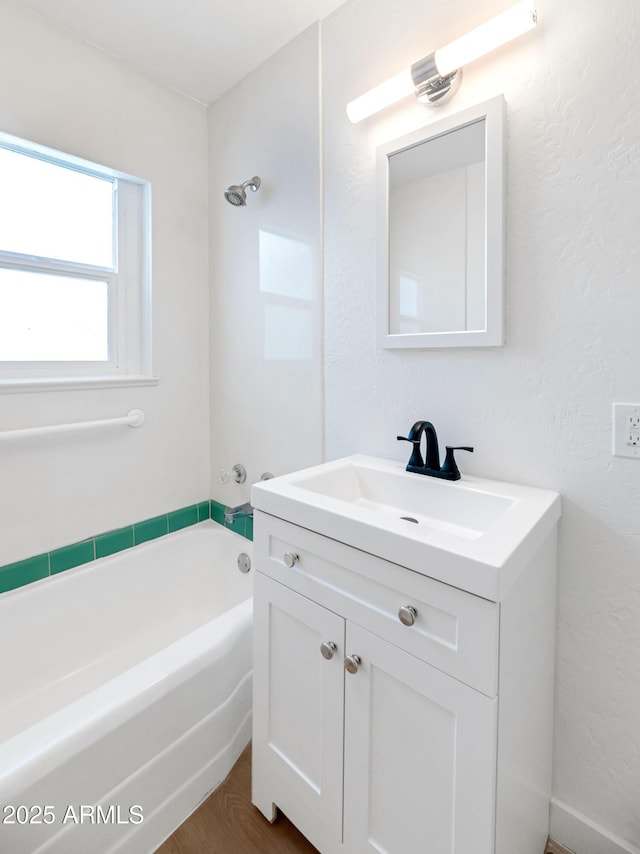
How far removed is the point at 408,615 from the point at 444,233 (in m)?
1.04

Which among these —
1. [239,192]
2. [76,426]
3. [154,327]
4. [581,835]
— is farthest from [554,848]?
[239,192]

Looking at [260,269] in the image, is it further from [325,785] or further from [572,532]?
[325,785]

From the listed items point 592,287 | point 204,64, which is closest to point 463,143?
point 592,287

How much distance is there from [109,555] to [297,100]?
197 centimetres

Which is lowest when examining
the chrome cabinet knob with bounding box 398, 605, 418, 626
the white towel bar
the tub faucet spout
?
the tub faucet spout

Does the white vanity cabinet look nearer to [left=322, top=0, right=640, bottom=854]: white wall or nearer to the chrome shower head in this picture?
[left=322, top=0, right=640, bottom=854]: white wall

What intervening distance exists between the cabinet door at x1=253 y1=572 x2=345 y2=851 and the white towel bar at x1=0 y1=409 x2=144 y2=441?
38.4 inches

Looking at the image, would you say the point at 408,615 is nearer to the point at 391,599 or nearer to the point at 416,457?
the point at 391,599

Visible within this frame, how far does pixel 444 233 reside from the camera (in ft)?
4.09

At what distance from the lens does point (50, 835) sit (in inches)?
35.7

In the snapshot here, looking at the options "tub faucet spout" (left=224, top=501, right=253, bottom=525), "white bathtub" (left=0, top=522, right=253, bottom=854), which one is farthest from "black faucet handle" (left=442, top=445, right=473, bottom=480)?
"tub faucet spout" (left=224, top=501, right=253, bottom=525)

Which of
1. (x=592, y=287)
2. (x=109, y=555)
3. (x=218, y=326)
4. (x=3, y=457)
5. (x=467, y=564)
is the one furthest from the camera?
(x=218, y=326)

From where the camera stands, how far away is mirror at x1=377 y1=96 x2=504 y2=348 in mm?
1127

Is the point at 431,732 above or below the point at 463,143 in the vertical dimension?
below
